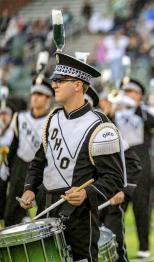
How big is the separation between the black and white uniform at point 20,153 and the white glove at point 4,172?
51mm

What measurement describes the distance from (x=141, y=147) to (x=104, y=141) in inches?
151

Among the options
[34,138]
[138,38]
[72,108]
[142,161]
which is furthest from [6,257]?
[138,38]

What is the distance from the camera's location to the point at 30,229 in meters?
4.95

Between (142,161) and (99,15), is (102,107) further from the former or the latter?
(99,15)

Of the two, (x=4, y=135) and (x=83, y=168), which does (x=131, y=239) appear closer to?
(x=4, y=135)

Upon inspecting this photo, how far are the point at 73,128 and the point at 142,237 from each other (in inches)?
162

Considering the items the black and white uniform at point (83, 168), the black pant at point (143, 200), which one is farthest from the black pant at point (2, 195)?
the black and white uniform at point (83, 168)

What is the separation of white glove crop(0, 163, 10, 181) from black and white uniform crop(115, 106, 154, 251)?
4.09 feet

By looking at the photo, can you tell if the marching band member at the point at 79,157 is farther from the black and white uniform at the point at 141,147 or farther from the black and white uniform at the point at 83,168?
the black and white uniform at the point at 141,147

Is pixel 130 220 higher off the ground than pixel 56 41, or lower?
lower

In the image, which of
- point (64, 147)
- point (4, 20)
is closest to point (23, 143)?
point (64, 147)

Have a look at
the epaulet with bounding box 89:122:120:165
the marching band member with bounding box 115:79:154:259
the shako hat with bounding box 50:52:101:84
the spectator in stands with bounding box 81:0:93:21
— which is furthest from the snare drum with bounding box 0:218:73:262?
the spectator in stands with bounding box 81:0:93:21

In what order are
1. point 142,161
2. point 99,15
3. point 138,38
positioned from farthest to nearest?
point 99,15 < point 138,38 < point 142,161

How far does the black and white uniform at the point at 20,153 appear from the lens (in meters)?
8.31
